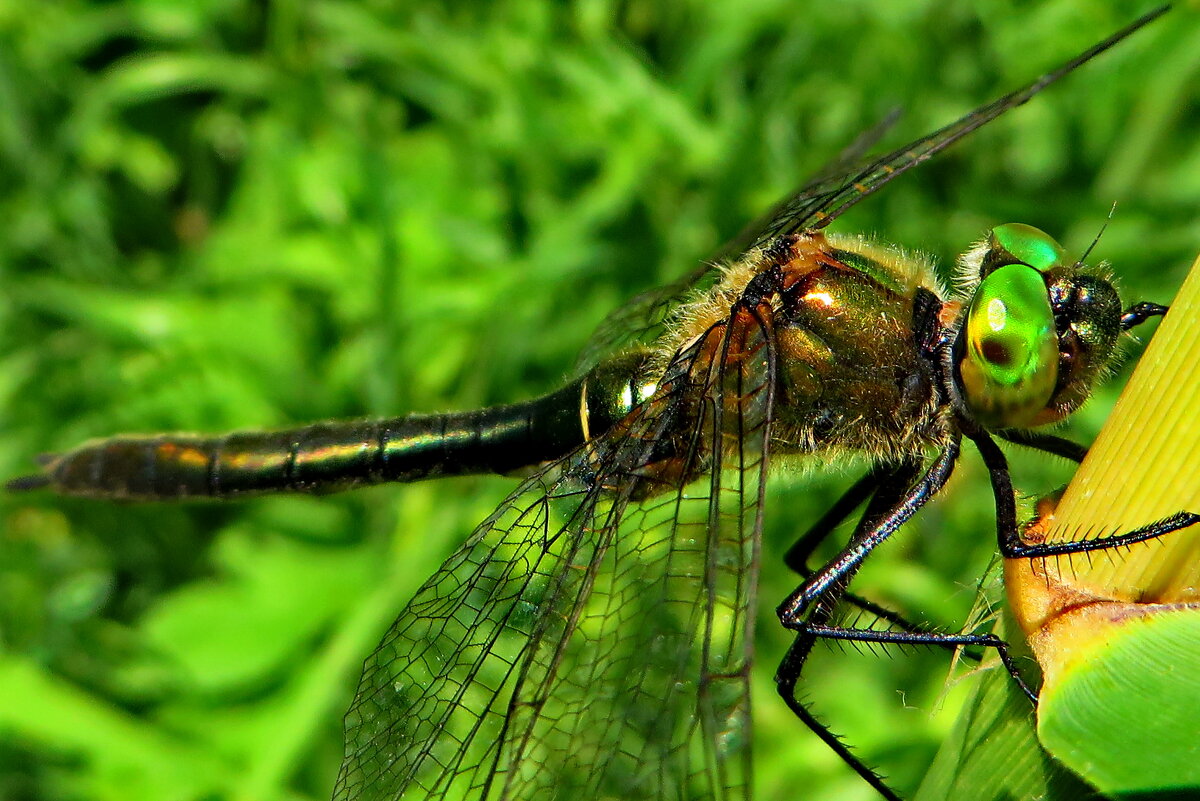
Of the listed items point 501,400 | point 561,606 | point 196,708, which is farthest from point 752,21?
point 196,708

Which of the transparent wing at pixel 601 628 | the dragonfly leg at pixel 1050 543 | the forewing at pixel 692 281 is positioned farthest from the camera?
the forewing at pixel 692 281

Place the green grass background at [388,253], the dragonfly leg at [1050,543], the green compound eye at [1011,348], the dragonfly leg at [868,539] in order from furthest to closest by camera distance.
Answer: the green grass background at [388,253] < the dragonfly leg at [868,539] < the green compound eye at [1011,348] < the dragonfly leg at [1050,543]

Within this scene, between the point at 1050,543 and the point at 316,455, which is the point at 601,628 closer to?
the point at 1050,543

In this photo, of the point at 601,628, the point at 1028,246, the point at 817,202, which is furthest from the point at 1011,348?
the point at 601,628

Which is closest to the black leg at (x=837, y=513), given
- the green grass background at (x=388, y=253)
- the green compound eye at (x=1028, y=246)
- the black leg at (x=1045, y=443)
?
the black leg at (x=1045, y=443)

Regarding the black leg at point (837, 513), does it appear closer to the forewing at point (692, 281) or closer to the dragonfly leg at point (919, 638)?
the dragonfly leg at point (919, 638)

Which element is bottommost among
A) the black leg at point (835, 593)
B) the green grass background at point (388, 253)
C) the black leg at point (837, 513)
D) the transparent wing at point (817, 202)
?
the black leg at point (835, 593)
